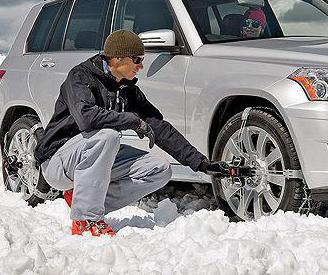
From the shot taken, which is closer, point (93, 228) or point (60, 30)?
point (93, 228)

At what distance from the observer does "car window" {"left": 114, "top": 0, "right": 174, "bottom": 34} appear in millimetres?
5577

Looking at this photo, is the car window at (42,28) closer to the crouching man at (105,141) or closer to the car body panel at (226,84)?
the car body panel at (226,84)

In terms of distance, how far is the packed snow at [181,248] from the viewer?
11.4ft

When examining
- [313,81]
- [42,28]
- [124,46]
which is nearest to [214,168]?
[313,81]

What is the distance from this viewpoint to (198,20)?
17.7ft

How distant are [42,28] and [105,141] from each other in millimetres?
2905

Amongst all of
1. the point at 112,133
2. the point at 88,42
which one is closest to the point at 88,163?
the point at 112,133

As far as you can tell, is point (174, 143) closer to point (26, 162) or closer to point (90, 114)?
point (90, 114)

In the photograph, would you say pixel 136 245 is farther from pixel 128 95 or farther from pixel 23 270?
pixel 128 95

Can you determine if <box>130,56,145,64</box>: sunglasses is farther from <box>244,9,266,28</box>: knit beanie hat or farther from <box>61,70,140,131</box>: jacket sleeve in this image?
<box>244,9,266,28</box>: knit beanie hat

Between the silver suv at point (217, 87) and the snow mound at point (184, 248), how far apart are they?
41 centimetres

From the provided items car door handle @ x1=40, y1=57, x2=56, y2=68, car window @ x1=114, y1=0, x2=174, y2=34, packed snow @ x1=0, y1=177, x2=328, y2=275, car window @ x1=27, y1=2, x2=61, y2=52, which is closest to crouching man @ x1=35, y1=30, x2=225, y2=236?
packed snow @ x1=0, y1=177, x2=328, y2=275

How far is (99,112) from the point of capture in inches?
168

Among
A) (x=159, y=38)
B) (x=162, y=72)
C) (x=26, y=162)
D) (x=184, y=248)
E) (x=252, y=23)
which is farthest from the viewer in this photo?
(x=26, y=162)
